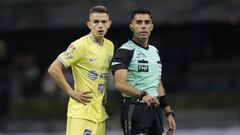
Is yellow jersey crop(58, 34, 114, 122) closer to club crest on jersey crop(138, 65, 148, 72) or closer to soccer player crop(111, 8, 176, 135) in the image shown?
soccer player crop(111, 8, 176, 135)

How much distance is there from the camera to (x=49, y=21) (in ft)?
87.7

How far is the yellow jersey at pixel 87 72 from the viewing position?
803cm

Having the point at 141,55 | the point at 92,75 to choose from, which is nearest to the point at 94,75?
the point at 92,75

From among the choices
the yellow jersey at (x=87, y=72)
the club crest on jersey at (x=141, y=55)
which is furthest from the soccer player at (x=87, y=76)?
the club crest on jersey at (x=141, y=55)

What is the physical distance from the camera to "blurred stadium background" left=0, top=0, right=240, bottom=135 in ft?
84.7

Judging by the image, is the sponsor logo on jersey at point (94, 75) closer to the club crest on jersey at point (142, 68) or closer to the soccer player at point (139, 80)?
the soccer player at point (139, 80)

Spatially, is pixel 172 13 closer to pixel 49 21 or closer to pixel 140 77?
pixel 49 21

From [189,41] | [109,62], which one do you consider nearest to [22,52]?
[189,41]

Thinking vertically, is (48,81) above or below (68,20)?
below

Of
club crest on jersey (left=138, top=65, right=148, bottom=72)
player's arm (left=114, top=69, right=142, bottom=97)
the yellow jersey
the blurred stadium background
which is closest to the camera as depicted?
player's arm (left=114, top=69, right=142, bottom=97)

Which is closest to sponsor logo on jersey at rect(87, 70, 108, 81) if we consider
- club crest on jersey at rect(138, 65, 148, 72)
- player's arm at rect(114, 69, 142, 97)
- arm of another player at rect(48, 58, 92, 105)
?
arm of another player at rect(48, 58, 92, 105)

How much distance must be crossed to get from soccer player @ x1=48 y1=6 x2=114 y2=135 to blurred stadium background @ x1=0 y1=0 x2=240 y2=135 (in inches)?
623

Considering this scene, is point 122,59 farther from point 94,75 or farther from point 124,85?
point 94,75

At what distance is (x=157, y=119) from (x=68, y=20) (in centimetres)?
1894
